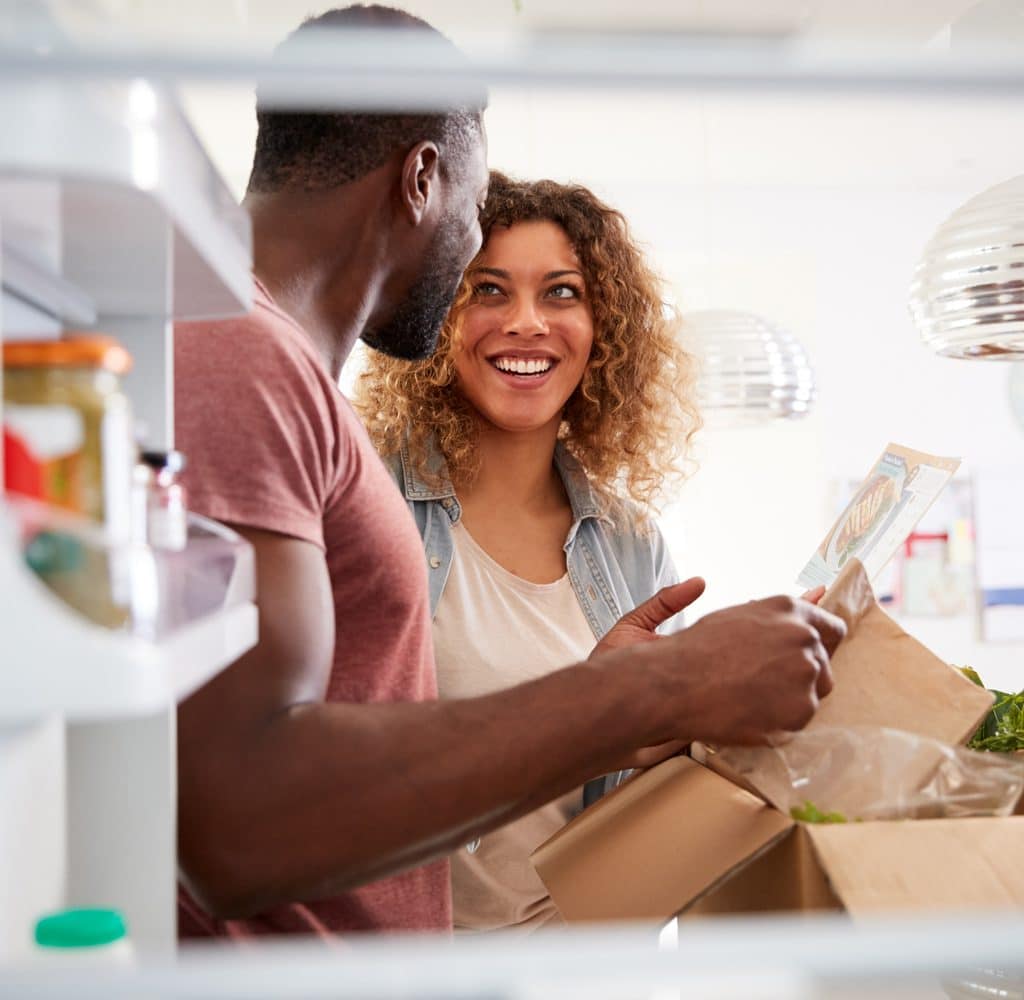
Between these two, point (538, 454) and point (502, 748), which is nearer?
point (502, 748)

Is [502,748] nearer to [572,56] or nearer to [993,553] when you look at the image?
[572,56]

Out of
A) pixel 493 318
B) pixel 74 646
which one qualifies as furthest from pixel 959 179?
pixel 74 646

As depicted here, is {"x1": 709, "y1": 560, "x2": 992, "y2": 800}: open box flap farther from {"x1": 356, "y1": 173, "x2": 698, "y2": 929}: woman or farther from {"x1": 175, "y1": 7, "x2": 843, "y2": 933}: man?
{"x1": 356, "y1": 173, "x2": 698, "y2": 929}: woman

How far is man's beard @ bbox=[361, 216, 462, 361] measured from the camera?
1414 mm

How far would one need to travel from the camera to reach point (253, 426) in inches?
34.3

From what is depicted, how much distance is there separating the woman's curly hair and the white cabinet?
1206 millimetres

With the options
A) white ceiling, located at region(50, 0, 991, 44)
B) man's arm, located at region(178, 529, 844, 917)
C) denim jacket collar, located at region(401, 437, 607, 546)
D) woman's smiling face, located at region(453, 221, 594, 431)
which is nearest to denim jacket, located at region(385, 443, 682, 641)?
denim jacket collar, located at region(401, 437, 607, 546)

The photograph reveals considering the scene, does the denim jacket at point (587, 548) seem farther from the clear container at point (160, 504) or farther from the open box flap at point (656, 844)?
the clear container at point (160, 504)

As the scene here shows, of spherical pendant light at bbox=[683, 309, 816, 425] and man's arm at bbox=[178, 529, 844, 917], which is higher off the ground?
spherical pendant light at bbox=[683, 309, 816, 425]

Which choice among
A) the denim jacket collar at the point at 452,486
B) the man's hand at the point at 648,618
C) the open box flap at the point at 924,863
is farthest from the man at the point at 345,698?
the denim jacket collar at the point at 452,486

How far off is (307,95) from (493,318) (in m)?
1.53

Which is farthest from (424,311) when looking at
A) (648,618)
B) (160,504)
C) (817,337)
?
(817,337)

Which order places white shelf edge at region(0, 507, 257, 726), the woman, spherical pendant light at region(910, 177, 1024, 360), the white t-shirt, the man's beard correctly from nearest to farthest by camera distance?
white shelf edge at region(0, 507, 257, 726)
the man's beard
the white t-shirt
the woman
spherical pendant light at region(910, 177, 1024, 360)

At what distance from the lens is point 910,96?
490mm
